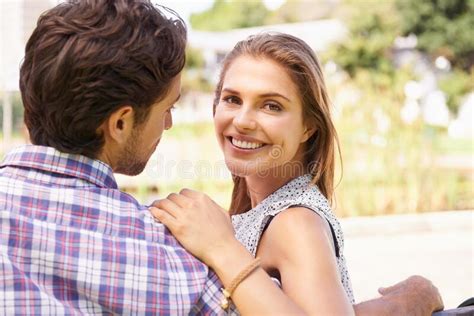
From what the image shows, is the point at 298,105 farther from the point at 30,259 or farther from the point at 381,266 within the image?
the point at 381,266

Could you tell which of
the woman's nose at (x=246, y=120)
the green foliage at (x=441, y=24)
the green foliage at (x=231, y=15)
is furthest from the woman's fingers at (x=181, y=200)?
the green foliage at (x=231, y=15)

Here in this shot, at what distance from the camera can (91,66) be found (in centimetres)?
138

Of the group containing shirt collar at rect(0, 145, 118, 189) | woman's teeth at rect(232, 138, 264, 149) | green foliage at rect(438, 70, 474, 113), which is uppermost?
shirt collar at rect(0, 145, 118, 189)

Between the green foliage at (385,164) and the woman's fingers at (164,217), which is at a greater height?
the woman's fingers at (164,217)

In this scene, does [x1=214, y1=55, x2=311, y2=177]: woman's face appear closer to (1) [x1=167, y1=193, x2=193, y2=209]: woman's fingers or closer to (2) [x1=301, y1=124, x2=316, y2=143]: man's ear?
(2) [x1=301, y1=124, x2=316, y2=143]: man's ear

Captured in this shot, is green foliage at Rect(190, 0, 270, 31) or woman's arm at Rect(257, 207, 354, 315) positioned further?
green foliage at Rect(190, 0, 270, 31)

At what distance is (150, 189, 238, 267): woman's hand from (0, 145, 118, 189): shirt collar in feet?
0.42

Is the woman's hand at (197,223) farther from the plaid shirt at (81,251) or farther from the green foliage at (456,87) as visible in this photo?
the green foliage at (456,87)

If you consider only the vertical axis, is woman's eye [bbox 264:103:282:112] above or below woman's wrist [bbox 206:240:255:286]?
above

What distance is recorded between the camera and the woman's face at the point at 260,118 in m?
1.93

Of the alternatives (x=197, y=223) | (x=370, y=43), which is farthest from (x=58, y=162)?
(x=370, y=43)

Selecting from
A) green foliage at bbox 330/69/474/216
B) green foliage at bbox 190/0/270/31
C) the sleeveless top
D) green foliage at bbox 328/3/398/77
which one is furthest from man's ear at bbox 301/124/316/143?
green foliage at bbox 190/0/270/31

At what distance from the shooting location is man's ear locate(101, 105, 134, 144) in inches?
57.2

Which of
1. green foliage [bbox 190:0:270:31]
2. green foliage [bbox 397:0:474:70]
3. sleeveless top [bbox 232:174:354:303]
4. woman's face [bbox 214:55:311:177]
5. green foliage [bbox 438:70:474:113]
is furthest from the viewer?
green foliage [bbox 190:0:270:31]
